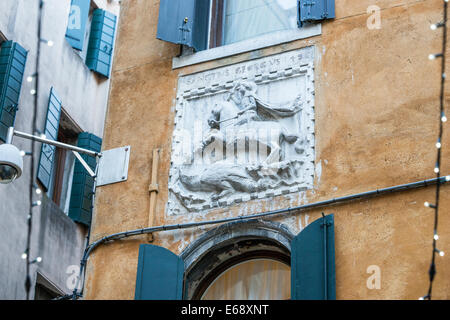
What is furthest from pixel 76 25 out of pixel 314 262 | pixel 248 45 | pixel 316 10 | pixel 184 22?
pixel 314 262

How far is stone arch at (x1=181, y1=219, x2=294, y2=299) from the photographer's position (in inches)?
466

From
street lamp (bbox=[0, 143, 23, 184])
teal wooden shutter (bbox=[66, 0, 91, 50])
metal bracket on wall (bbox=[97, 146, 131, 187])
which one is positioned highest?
teal wooden shutter (bbox=[66, 0, 91, 50])

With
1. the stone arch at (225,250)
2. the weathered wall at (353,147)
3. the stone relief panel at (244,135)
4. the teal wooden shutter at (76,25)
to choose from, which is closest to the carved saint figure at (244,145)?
the stone relief panel at (244,135)

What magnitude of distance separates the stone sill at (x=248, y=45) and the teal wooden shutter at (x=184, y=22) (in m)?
0.20

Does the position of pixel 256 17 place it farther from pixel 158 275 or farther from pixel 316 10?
pixel 158 275

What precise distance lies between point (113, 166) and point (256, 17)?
279 centimetres

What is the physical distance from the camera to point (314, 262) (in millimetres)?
11094

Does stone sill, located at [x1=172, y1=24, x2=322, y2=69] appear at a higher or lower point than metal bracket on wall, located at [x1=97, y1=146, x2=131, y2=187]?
higher

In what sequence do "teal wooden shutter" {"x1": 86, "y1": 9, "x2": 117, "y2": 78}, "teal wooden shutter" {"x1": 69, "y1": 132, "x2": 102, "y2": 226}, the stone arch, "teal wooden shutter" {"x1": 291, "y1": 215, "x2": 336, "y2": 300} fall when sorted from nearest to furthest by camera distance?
"teal wooden shutter" {"x1": 291, "y1": 215, "x2": 336, "y2": 300}, the stone arch, "teal wooden shutter" {"x1": 69, "y1": 132, "x2": 102, "y2": 226}, "teal wooden shutter" {"x1": 86, "y1": 9, "x2": 117, "y2": 78}

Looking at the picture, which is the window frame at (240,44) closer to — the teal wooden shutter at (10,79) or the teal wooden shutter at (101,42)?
the teal wooden shutter at (10,79)

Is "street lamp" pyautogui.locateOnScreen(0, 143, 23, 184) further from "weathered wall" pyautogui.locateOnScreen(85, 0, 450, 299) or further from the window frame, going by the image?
the window frame

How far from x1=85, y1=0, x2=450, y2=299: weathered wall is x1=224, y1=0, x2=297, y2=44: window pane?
63cm

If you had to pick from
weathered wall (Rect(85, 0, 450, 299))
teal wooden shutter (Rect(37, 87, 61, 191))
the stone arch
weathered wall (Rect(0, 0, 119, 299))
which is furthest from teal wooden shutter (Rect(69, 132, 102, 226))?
the stone arch

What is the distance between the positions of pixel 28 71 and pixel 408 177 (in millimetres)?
8076
